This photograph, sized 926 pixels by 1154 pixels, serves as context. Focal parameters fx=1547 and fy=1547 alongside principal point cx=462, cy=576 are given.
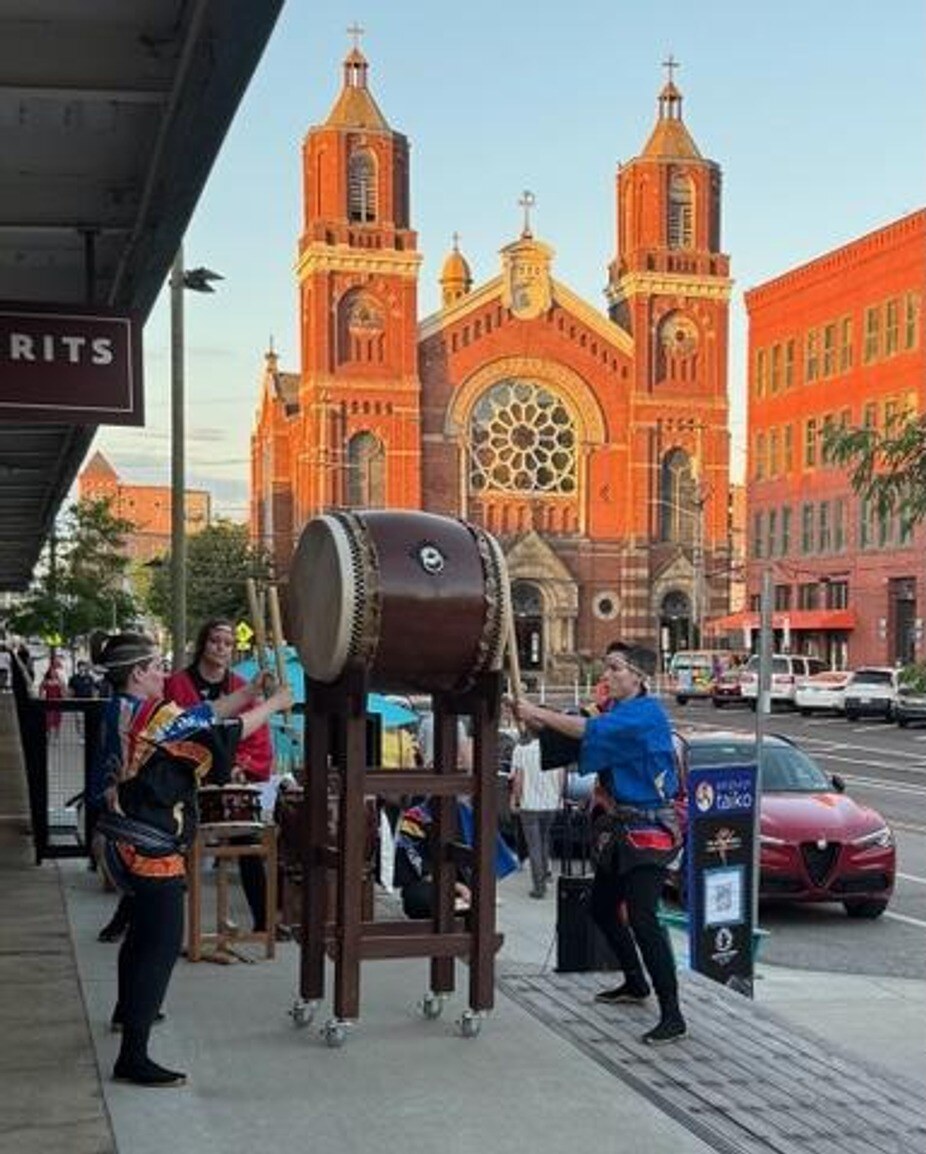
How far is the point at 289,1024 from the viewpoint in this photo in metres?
6.80

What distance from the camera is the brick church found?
7631 centimetres

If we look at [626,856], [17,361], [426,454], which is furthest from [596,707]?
[426,454]

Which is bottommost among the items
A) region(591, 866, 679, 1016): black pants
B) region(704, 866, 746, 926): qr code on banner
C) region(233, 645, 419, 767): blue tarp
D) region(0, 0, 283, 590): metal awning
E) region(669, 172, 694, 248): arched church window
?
region(704, 866, 746, 926): qr code on banner

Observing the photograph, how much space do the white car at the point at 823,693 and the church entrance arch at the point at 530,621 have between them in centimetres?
2960

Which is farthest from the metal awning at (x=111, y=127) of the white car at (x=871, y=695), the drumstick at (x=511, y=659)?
the white car at (x=871, y=695)

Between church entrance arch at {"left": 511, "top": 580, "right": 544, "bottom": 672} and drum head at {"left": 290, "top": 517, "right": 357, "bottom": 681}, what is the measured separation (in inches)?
2763

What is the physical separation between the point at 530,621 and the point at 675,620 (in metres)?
7.95

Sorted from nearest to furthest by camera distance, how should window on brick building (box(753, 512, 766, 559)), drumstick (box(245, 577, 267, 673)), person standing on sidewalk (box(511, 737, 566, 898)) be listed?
drumstick (box(245, 577, 267, 673))
person standing on sidewalk (box(511, 737, 566, 898))
window on brick building (box(753, 512, 766, 559))

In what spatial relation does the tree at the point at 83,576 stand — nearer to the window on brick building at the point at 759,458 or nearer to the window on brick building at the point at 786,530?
the window on brick building at the point at 786,530

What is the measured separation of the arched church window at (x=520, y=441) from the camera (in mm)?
78688

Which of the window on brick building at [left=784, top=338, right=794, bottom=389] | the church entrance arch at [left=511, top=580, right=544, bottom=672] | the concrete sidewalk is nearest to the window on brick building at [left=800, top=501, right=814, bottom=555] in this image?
the window on brick building at [left=784, top=338, right=794, bottom=389]

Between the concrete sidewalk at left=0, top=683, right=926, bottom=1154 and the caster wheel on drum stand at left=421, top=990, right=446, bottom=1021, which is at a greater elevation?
the caster wheel on drum stand at left=421, top=990, right=446, bottom=1021

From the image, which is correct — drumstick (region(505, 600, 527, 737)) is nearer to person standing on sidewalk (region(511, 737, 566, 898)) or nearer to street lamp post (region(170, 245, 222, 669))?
person standing on sidewalk (region(511, 737, 566, 898))

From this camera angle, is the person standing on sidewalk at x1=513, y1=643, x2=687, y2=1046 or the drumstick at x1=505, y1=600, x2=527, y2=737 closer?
the drumstick at x1=505, y1=600, x2=527, y2=737
